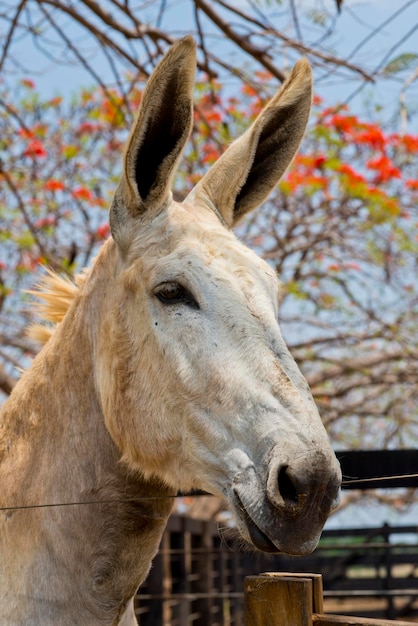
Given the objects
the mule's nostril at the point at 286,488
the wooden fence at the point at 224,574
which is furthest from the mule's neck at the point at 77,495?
the wooden fence at the point at 224,574

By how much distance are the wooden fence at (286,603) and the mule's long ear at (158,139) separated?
3.93ft

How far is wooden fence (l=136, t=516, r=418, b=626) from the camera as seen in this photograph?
26.6ft

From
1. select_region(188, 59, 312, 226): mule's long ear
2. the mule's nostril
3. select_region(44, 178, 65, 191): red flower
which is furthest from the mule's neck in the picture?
select_region(44, 178, 65, 191): red flower

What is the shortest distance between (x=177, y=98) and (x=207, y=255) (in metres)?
0.56

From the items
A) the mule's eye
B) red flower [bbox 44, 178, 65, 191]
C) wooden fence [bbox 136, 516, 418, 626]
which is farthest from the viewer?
red flower [bbox 44, 178, 65, 191]

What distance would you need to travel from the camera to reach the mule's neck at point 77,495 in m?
2.44

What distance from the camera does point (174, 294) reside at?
2.43 m

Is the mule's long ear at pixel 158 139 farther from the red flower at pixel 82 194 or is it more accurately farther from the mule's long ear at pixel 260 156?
the red flower at pixel 82 194

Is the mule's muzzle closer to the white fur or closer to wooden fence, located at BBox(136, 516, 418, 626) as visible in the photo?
the white fur

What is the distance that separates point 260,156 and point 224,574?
30.5ft

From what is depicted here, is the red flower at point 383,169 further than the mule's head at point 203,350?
Yes

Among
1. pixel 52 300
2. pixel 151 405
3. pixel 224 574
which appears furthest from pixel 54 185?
pixel 151 405

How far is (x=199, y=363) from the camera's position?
2.29 meters

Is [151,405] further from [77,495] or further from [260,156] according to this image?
[260,156]
